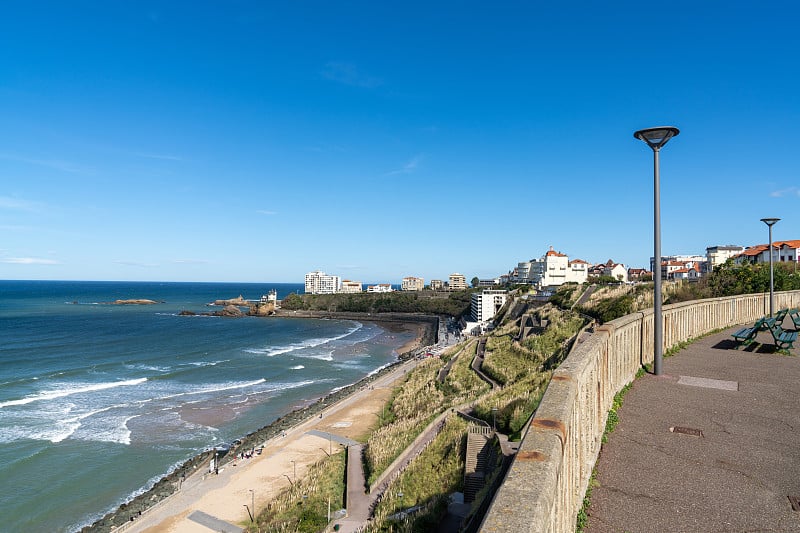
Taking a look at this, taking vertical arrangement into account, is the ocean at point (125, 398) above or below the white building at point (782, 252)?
below

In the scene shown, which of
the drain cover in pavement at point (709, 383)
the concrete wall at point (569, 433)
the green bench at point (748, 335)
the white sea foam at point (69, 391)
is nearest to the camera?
the concrete wall at point (569, 433)

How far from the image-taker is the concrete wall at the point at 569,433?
2.23 metres

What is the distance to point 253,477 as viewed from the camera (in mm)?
21766

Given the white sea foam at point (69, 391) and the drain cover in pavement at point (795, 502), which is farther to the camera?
the white sea foam at point (69, 391)

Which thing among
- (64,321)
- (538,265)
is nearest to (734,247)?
(538,265)

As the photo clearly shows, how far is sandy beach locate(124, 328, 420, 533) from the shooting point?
18250 mm

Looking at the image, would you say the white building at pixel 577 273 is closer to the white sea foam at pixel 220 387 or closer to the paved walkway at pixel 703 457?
the white sea foam at pixel 220 387

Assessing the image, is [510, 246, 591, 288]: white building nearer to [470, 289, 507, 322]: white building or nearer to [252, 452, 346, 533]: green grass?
[470, 289, 507, 322]: white building

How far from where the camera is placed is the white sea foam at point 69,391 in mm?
33219

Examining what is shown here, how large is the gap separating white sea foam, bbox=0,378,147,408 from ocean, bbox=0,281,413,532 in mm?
69

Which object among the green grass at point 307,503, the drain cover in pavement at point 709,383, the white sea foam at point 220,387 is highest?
the drain cover in pavement at point 709,383

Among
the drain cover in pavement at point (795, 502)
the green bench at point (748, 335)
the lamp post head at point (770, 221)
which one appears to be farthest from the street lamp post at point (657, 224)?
the lamp post head at point (770, 221)

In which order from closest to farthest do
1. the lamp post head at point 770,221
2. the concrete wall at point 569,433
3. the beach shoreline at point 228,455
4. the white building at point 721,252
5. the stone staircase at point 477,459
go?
the concrete wall at point 569,433
the stone staircase at point 477,459
the lamp post head at point 770,221
the beach shoreline at point 228,455
the white building at point 721,252

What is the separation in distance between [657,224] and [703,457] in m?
4.95
